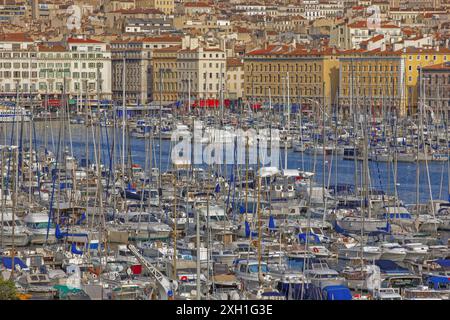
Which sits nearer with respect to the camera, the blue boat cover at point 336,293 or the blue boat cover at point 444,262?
the blue boat cover at point 336,293

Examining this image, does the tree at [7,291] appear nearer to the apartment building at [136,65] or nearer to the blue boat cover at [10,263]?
the blue boat cover at [10,263]

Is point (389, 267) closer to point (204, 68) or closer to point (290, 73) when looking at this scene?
point (290, 73)

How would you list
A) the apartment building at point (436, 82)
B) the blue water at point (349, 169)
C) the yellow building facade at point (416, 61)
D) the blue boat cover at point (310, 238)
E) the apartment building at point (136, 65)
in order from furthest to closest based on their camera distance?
the apartment building at point (136, 65)
the yellow building facade at point (416, 61)
the apartment building at point (436, 82)
the blue water at point (349, 169)
the blue boat cover at point (310, 238)

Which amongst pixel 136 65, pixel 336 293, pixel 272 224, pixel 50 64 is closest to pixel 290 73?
pixel 136 65

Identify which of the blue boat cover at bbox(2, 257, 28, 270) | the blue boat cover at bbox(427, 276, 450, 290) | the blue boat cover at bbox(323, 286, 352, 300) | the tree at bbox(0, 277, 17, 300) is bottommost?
the blue boat cover at bbox(427, 276, 450, 290)

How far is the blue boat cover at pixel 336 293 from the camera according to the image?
34.8ft

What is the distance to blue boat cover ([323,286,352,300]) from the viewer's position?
10.6 m

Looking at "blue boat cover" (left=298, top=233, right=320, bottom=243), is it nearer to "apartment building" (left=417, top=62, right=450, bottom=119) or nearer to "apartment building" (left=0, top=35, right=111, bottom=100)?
"apartment building" (left=417, top=62, right=450, bottom=119)

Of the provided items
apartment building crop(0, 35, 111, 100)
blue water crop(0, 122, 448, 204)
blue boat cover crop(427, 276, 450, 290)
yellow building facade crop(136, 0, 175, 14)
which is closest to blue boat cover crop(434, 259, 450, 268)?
blue boat cover crop(427, 276, 450, 290)

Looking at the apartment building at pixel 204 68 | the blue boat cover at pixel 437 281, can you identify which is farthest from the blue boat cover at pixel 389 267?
the apartment building at pixel 204 68

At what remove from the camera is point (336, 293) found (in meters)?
10.7

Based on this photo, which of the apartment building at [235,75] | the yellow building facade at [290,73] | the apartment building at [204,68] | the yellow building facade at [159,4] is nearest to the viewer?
the yellow building facade at [290,73]
